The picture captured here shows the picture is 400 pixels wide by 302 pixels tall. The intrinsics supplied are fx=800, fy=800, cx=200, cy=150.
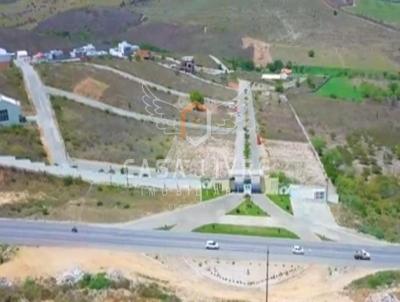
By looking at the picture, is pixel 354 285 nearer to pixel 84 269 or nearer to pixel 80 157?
pixel 84 269

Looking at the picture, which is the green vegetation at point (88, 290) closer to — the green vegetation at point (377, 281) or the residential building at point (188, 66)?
the green vegetation at point (377, 281)

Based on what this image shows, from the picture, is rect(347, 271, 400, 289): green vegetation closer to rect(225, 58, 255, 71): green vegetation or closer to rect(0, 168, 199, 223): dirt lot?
rect(0, 168, 199, 223): dirt lot

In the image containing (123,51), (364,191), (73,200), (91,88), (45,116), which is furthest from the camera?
(123,51)

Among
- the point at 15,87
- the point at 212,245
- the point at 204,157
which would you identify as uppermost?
the point at 15,87

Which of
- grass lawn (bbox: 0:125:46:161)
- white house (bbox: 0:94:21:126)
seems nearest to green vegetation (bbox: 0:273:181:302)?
grass lawn (bbox: 0:125:46:161)

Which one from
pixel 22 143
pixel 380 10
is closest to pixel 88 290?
pixel 22 143

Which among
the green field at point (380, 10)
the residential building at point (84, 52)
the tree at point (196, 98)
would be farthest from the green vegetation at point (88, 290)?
the green field at point (380, 10)

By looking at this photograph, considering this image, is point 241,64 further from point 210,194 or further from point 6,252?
point 6,252

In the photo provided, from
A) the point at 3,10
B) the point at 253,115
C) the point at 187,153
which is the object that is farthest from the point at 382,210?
the point at 3,10
